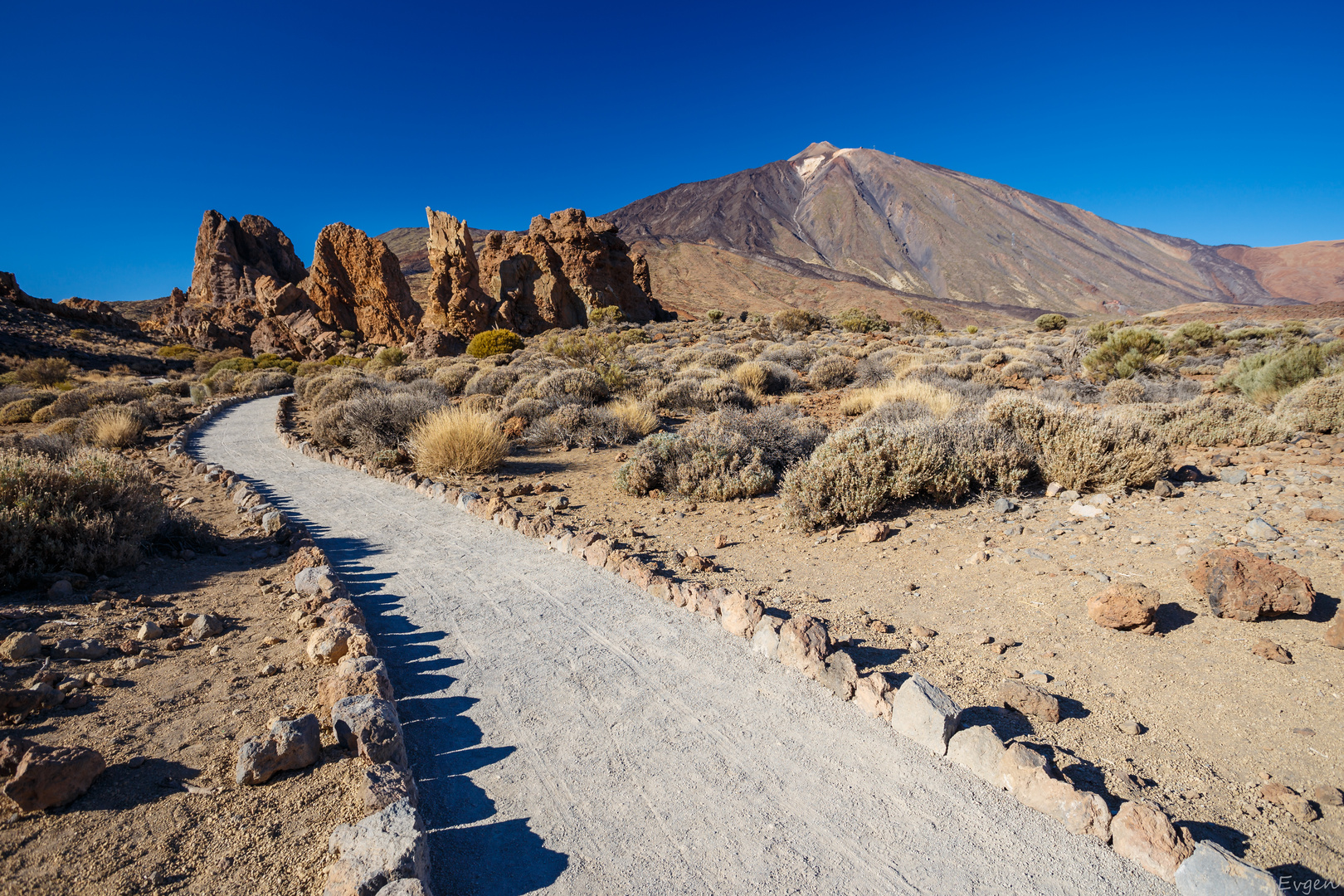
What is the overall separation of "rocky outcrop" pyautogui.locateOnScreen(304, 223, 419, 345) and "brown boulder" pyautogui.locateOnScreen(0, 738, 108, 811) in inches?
1476

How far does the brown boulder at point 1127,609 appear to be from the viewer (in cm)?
310

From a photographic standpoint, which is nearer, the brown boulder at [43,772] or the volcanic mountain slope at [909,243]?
the brown boulder at [43,772]

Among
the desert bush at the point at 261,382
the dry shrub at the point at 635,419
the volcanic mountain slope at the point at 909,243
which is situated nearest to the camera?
the dry shrub at the point at 635,419

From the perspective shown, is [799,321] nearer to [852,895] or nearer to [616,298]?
[616,298]

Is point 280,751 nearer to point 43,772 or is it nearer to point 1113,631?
point 43,772

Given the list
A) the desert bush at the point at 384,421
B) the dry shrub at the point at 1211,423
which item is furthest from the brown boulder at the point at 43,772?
the dry shrub at the point at 1211,423

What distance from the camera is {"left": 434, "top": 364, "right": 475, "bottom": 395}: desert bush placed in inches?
646

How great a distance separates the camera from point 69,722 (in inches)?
101

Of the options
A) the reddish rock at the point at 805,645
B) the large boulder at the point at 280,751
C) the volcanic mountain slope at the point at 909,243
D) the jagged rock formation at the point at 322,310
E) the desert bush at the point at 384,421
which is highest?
the volcanic mountain slope at the point at 909,243

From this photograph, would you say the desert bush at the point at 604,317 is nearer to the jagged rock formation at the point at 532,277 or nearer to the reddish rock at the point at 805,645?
the jagged rock formation at the point at 532,277

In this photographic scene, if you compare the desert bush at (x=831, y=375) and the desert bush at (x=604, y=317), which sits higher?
the desert bush at (x=604, y=317)

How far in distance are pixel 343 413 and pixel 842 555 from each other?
914 cm

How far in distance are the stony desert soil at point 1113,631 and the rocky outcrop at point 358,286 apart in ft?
116

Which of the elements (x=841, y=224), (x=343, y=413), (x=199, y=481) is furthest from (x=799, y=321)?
(x=841, y=224)
